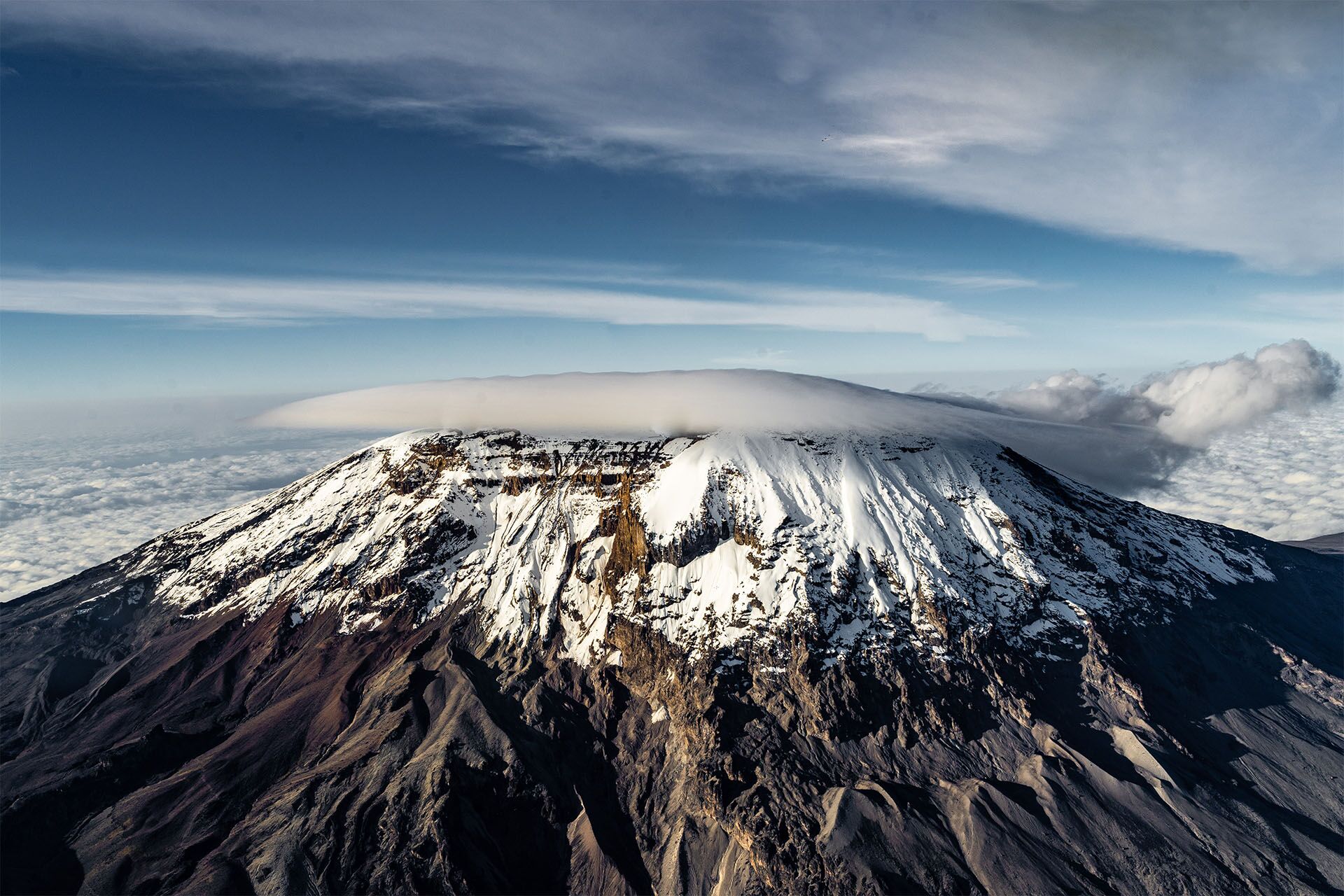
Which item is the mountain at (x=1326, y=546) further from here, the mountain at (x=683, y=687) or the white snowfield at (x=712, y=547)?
the white snowfield at (x=712, y=547)

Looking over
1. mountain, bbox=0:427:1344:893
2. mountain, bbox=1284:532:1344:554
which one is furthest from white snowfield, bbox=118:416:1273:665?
mountain, bbox=1284:532:1344:554

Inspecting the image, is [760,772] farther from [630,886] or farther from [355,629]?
[355,629]

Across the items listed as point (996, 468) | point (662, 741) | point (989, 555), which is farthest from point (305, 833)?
point (996, 468)

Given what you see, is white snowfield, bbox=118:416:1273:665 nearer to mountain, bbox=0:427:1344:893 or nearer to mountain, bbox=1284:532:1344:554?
mountain, bbox=0:427:1344:893

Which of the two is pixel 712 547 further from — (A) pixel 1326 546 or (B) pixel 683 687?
(A) pixel 1326 546

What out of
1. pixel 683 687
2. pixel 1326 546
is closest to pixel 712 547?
pixel 683 687

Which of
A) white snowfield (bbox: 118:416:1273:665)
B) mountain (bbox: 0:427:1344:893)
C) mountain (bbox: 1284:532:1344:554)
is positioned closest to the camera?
mountain (bbox: 0:427:1344:893)
